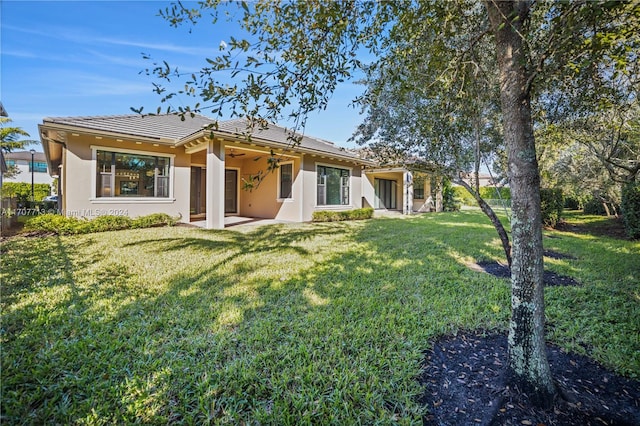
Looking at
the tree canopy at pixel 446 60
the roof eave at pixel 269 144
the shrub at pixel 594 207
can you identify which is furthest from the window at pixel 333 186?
the shrub at pixel 594 207

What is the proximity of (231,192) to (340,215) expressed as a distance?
6633mm

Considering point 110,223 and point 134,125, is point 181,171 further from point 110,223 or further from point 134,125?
point 110,223

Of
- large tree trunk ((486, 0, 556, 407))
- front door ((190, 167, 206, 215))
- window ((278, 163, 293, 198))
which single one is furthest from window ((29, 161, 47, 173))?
large tree trunk ((486, 0, 556, 407))

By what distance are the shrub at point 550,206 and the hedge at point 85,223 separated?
50.5 feet

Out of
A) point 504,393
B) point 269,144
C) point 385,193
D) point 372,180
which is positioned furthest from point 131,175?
point 385,193

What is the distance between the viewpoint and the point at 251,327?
130 inches

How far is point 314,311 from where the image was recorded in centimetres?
378

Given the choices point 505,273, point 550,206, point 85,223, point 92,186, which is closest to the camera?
point 505,273

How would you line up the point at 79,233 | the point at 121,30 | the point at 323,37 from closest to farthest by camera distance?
the point at 323,37
the point at 121,30
the point at 79,233

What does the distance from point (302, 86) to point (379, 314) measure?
2908mm

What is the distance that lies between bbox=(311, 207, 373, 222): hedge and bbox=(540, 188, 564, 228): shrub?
794cm

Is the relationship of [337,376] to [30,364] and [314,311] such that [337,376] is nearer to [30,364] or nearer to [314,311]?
[314,311]

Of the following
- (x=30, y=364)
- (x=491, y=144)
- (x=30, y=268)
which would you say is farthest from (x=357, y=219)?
(x=30, y=364)

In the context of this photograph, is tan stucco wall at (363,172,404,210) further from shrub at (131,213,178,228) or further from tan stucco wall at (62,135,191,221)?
shrub at (131,213,178,228)
